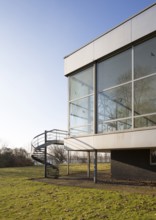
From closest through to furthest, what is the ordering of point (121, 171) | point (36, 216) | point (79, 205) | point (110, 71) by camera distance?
point (36, 216) → point (79, 205) → point (110, 71) → point (121, 171)

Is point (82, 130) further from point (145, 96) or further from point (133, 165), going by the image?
point (145, 96)

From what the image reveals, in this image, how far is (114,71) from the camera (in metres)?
12.8

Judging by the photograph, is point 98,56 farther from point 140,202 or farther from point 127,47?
point 140,202

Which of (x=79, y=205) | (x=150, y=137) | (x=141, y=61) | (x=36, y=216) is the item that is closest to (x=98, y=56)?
(x=141, y=61)

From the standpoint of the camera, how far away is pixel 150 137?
10.5m

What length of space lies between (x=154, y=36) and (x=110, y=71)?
9.35 ft

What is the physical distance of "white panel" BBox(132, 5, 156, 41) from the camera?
10.8 meters

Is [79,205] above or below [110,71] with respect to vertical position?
below

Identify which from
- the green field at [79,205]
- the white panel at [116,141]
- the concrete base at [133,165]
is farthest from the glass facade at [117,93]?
the concrete base at [133,165]

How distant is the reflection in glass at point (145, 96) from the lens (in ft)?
35.1

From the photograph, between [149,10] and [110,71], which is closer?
[149,10]

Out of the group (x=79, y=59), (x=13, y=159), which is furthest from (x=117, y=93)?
(x=13, y=159)

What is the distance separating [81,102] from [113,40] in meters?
3.83

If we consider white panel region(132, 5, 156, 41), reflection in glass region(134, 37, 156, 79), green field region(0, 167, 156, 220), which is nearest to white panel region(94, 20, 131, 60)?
white panel region(132, 5, 156, 41)
